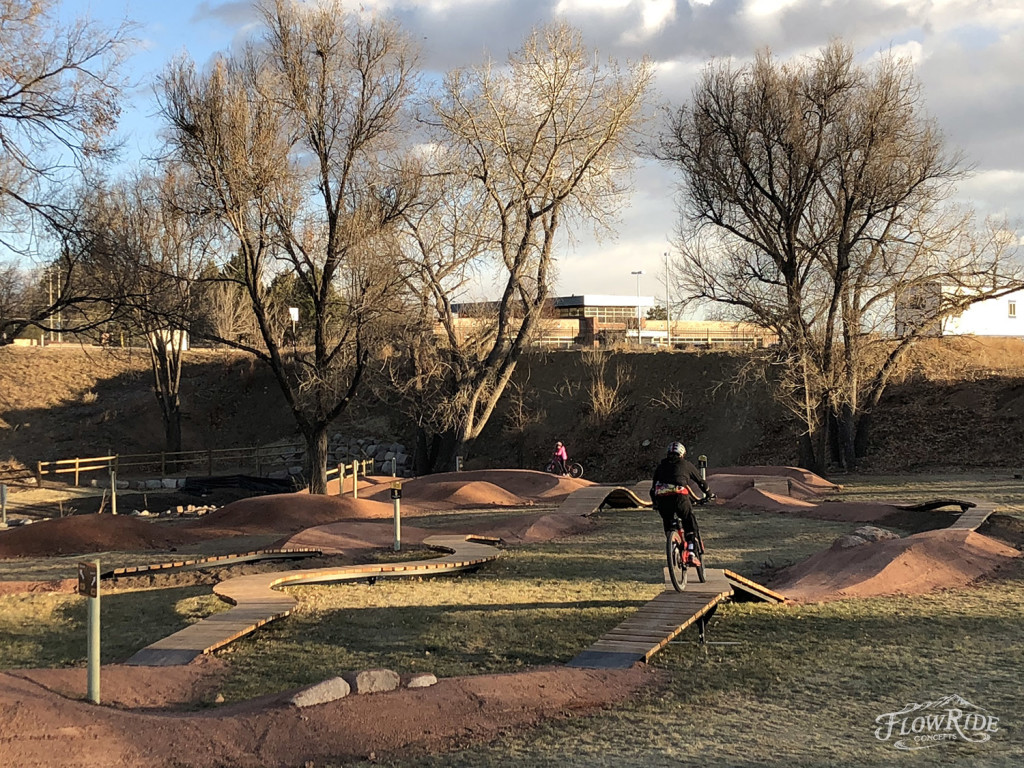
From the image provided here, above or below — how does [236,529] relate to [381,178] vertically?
below

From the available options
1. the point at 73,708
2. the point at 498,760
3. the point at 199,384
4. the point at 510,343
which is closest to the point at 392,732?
the point at 498,760

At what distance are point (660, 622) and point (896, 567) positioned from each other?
4.91 metres

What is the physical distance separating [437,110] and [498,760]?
88.8ft

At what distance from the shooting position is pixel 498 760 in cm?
586

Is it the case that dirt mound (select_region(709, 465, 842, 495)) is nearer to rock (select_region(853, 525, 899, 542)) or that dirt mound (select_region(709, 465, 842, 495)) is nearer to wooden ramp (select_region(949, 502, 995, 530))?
wooden ramp (select_region(949, 502, 995, 530))

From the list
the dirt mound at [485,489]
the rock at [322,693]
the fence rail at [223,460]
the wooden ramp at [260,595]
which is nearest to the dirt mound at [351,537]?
the wooden ramp at [260,595]

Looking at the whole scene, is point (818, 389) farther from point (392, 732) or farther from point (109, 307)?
point (392, 732)

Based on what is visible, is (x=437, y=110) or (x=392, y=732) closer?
(x=392, y=732)

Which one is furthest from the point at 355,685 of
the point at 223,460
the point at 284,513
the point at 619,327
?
the point at 619,327

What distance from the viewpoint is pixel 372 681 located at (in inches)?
276

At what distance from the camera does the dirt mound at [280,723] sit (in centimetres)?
568

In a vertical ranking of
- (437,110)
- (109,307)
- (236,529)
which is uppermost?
(437,110)

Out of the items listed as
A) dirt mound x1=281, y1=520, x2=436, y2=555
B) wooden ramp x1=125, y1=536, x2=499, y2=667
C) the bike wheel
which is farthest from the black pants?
dirt mound x1=281, y1=520, x2=436, y2=555

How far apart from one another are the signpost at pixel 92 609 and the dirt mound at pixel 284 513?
42.5 ft
